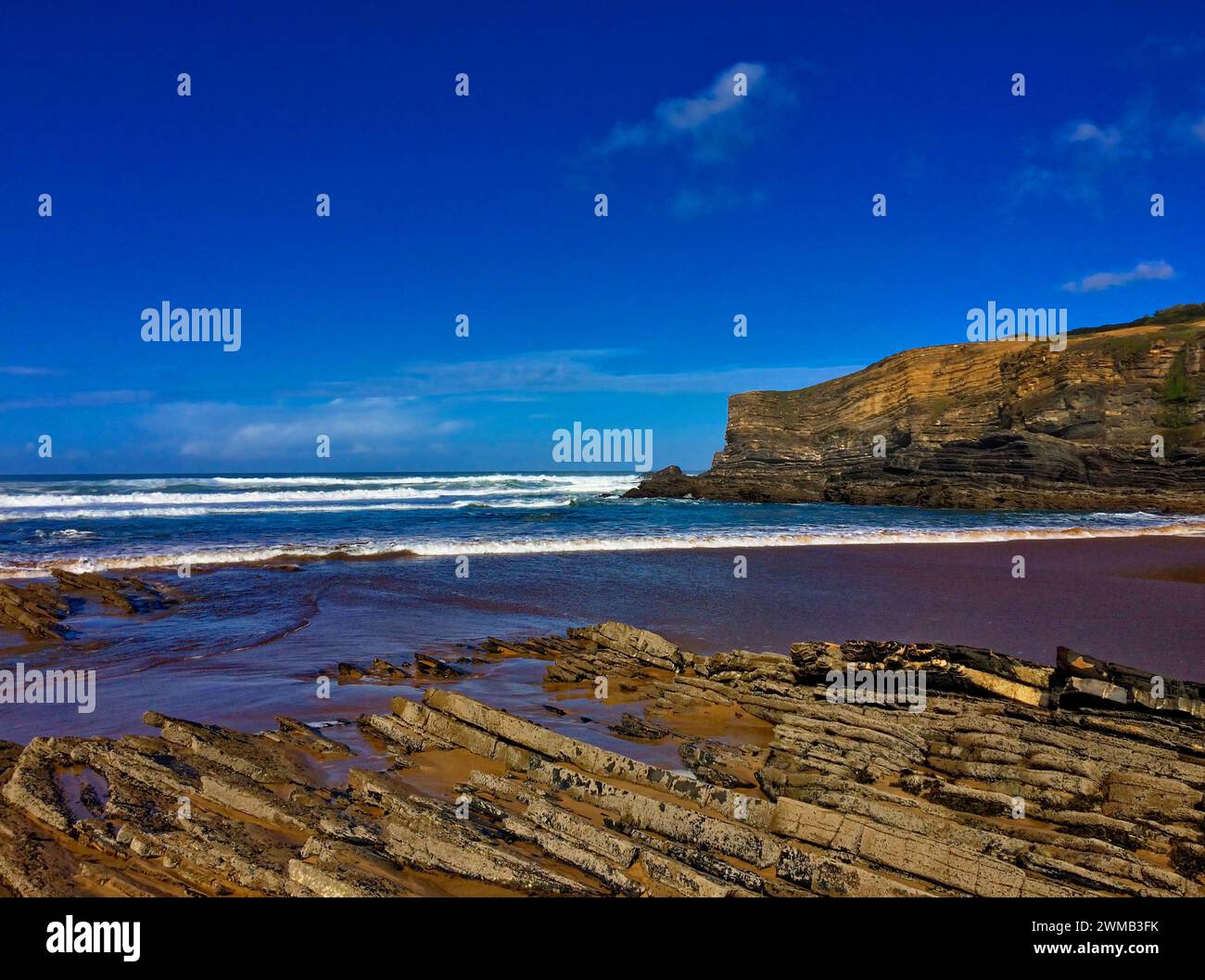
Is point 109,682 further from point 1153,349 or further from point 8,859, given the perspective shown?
point 1153,349

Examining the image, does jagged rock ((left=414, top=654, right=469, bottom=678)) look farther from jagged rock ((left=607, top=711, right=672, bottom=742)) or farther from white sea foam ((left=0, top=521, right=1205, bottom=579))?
white sea foam ((left=0, top=521, right=1205, bottom=579))

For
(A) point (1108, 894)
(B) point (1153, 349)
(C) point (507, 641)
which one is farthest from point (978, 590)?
(B) point (1153, 349)

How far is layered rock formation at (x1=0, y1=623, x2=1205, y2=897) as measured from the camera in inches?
133

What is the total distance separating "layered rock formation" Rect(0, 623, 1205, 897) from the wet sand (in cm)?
156

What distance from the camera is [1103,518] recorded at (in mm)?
32438

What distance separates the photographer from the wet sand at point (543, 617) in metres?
7.61

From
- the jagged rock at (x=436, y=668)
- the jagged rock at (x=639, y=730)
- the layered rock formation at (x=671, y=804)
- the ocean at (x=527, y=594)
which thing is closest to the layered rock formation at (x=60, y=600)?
the ocean at (x=527, y=594)

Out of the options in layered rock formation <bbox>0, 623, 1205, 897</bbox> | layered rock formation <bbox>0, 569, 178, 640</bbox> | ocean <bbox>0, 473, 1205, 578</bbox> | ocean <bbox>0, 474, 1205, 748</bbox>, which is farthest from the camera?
ocean <bbox>0, 473, 1205, 578</bbox>

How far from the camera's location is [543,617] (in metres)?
12.4

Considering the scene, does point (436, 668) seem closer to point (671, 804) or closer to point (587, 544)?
point (671, 804)

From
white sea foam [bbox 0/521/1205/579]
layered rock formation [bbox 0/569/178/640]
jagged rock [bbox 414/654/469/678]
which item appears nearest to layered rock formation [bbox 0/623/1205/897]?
jagged rock [bbox 414/654/469/678]
